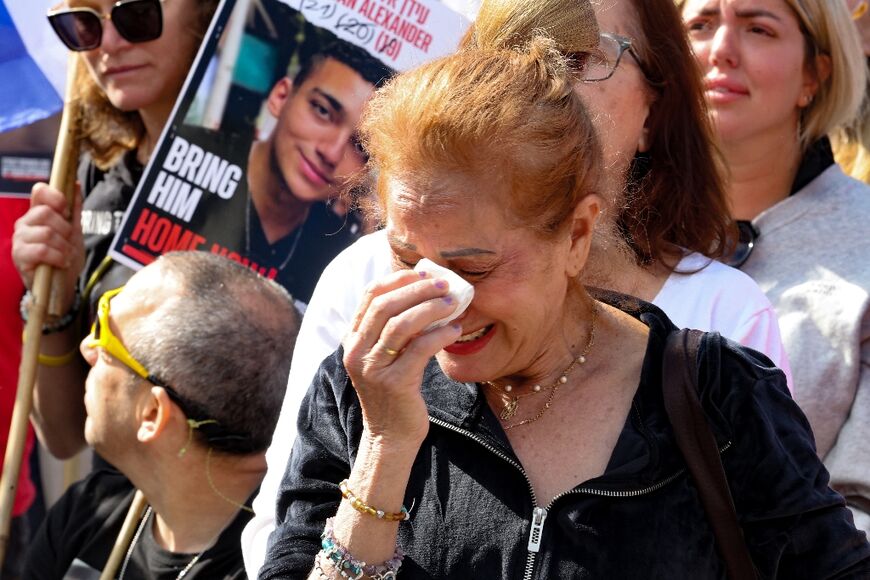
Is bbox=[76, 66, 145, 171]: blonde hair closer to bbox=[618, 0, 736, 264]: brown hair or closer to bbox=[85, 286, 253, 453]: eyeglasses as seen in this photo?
bbox=[85, 286, 253, 453]: eyeglasses

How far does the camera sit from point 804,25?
352cm

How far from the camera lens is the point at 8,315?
4164mm

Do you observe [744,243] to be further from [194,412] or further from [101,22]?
[101,22]

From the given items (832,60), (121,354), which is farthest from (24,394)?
(832,60)

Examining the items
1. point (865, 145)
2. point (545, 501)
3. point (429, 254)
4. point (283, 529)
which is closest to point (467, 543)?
point (545, 501)

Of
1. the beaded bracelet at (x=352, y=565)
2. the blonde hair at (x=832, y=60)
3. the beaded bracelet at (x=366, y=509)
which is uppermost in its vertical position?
the blonde hair at (x=832, y=60)

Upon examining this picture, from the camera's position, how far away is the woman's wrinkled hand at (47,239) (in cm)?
386

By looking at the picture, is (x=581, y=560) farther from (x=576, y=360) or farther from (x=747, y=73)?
(x=747, y=73)

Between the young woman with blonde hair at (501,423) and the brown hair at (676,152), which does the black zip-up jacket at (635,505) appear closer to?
the young woman with blonde hair at (501,423)

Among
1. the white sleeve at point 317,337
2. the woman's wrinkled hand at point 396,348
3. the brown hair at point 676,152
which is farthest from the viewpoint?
the brown hair at point 676,152

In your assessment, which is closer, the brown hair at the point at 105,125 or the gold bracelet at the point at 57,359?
the gold bracelet at the point at 57,359

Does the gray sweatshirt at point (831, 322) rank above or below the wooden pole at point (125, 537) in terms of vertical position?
above

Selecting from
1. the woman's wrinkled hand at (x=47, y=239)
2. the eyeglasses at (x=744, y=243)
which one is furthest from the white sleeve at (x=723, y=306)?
the woman's wrinkled hand at (x=47, y=239)

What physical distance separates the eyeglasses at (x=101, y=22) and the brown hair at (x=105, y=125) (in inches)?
13.9
